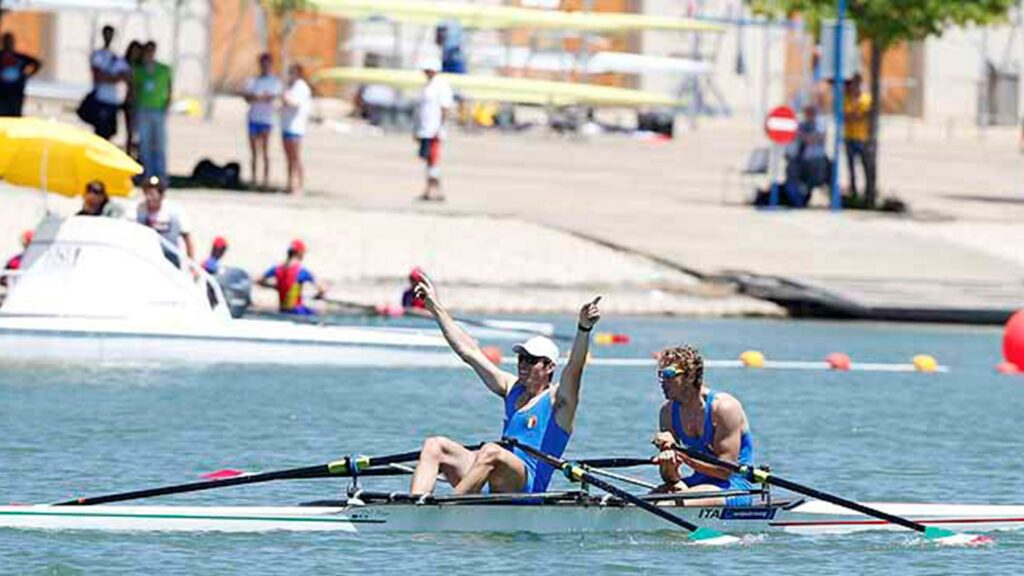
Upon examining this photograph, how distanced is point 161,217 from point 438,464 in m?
9.85

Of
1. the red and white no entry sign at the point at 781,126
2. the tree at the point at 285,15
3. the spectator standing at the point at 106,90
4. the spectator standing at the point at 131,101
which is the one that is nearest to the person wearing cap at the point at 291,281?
the spectator standing at the point at 131,101

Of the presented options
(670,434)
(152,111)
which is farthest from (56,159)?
(670,434)

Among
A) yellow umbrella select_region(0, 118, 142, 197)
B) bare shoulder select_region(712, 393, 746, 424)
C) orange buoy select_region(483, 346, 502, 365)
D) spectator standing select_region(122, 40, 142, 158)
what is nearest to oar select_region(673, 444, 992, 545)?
bare shoulder select_region(712, 393, 746, 424)

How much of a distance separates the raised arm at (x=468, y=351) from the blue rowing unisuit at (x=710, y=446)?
985mm

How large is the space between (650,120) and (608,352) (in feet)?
78.3

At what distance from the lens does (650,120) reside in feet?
171

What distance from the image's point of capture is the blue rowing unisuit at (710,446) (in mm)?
16469

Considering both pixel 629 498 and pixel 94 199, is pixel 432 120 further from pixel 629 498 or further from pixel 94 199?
pixel 629 498

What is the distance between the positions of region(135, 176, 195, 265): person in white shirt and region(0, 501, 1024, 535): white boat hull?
9188mm

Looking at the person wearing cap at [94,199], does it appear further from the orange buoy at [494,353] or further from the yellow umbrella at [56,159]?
the orange buoy at [494,353]

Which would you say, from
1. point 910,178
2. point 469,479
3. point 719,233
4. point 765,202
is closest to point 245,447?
point 469,479

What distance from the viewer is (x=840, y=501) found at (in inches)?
653

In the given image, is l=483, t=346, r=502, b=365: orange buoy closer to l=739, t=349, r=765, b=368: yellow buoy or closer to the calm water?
the calm water

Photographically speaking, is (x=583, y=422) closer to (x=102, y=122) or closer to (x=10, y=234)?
(x=10, y=234)
